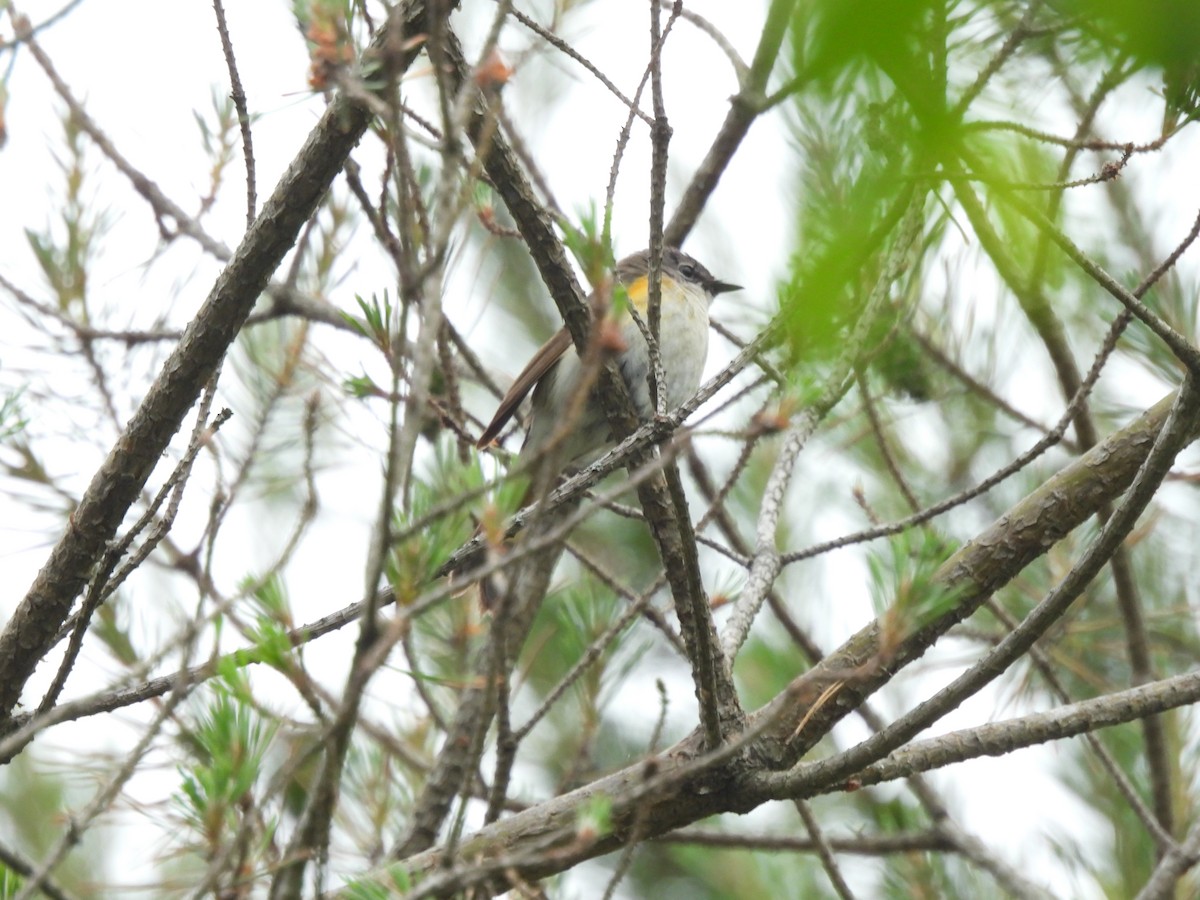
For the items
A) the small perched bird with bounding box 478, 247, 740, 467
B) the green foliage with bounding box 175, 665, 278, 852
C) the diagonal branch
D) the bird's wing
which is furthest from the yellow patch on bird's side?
the green foliage with bounding box 175, 665, 278, 852

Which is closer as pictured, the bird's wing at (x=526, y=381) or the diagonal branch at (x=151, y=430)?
the diagonal branch at (x=151, y=430)

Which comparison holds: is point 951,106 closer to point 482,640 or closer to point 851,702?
point 851,702

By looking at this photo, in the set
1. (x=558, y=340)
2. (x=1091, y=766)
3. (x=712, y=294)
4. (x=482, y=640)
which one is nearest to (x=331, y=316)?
(x=558, y=340)

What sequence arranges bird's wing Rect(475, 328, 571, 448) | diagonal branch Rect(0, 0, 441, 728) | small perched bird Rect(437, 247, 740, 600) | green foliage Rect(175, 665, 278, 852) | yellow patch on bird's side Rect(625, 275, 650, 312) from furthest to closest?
yellow patch on bird's side Rect(625, 275, 650, 312) < small perched bird Rect(437, 247, 740, 600) < bird's wing Rect(475, 328, 571, 448) < diagonal branch Rect(0, 0, 441, 728) < green foliage Rect(175, 665, 278, 852)

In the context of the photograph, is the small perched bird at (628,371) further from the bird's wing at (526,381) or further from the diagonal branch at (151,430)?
the diagonal branch at (151,430)

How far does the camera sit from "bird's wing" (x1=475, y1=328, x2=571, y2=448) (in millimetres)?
3965

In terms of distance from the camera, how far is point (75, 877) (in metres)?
6.23

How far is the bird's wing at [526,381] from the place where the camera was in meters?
3.96

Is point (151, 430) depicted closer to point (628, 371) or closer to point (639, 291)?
point (628, 371)

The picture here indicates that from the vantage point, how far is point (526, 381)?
4.32m

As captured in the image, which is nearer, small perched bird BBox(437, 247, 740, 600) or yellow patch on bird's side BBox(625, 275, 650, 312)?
small perched bird BBox(437, 247, 740, 600)

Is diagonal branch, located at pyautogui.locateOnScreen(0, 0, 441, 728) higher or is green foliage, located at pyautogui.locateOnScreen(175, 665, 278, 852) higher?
diagonal branch, located at pyautogui.locateOnScreen(0, 0, 441, 728)

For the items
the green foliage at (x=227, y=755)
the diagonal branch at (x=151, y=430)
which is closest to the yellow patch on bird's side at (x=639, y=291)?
the diagonal branch at (x=151, y=430)

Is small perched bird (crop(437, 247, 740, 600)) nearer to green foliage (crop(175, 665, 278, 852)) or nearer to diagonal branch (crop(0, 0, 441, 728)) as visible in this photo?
diagonal branch (crop(0, 0, 441, 728))
